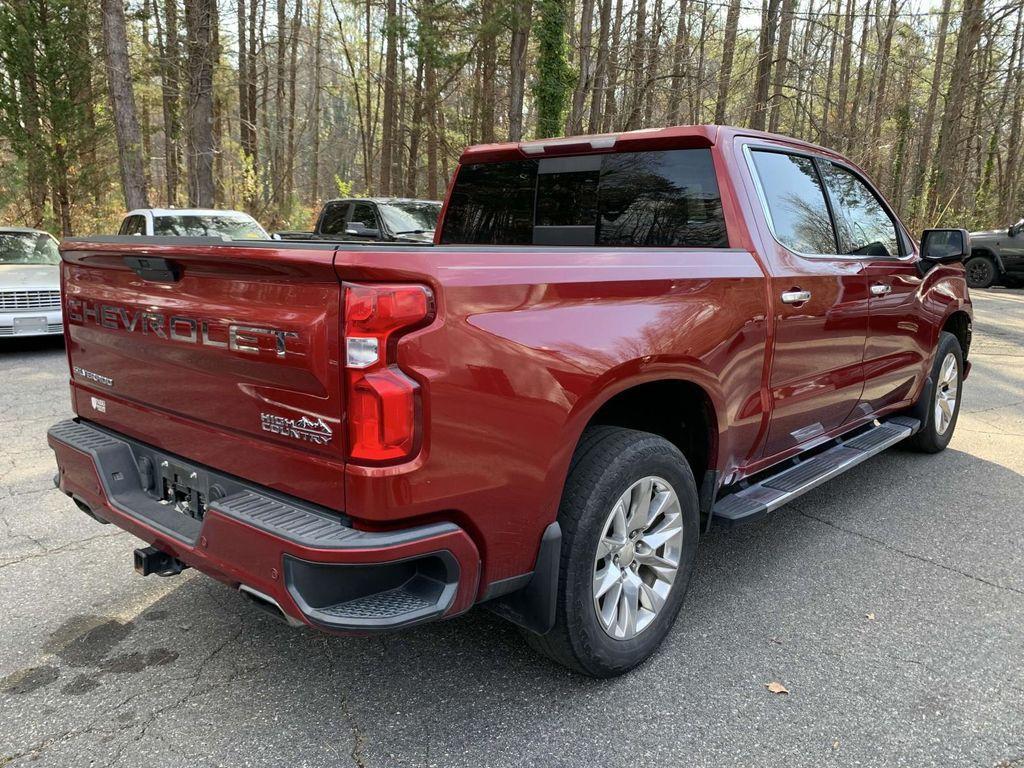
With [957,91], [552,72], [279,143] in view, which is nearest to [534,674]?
[552,72]

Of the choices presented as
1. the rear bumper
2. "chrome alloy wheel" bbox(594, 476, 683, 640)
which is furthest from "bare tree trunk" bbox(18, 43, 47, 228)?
"chrome alloy wheel" bbox(594, 476, 683, 640)

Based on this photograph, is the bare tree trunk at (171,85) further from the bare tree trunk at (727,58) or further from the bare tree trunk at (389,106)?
the bare tree trunk at (727,58)

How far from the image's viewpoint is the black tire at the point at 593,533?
236 centimetres

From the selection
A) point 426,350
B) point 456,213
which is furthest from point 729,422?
point 456,213

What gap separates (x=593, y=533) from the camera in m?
2.40

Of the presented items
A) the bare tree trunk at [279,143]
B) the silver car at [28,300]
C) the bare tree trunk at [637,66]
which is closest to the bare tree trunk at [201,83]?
the bare tree trunk at [279,143]

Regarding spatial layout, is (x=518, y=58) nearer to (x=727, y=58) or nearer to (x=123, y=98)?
(x=123, y=98)

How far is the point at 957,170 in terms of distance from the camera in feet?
98.9

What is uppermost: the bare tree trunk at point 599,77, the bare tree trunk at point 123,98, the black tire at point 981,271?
the bare tree trunk at point 599,77

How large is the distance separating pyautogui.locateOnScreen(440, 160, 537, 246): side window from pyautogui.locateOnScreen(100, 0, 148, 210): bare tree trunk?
37.9 feet

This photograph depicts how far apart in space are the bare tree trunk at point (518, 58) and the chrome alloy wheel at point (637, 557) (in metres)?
14.8

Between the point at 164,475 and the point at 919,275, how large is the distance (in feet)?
14.5

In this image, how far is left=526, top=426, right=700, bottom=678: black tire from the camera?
236cm

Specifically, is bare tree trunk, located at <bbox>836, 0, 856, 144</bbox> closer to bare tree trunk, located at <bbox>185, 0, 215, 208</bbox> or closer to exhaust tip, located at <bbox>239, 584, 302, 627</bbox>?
bare tree trunk, located at <bbox>185, 0, 215, 208</bbox>
